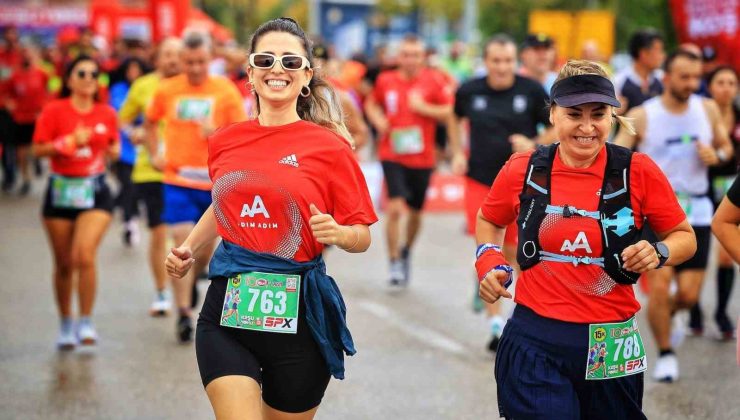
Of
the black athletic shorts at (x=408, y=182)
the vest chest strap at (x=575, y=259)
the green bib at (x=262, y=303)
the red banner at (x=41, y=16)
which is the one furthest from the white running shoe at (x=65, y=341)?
the red banner at (x=41, y=16)

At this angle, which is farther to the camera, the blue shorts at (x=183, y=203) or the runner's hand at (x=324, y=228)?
the blue shorts at (x=183, y=203)

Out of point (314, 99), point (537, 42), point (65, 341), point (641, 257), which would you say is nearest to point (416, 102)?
point (537, 42)

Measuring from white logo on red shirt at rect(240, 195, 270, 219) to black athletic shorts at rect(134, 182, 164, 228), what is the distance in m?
5.70

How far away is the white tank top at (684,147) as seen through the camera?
26.8ft

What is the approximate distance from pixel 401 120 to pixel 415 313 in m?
2.51

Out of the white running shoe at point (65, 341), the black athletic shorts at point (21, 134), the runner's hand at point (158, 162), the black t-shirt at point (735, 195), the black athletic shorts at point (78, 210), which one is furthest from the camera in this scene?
the black athletic shorts at point (21, 134)

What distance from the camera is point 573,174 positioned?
4496 millimetres

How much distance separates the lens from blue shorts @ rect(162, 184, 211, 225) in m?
9.08

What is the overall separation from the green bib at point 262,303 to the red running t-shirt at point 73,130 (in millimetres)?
4465

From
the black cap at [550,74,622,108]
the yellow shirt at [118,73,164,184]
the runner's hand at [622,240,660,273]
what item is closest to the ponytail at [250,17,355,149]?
the black cap at [550,74,622,108]

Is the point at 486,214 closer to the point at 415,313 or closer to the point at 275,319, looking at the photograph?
the point at 275,319

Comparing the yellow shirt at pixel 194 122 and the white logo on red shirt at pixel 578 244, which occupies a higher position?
the white logo on red shirt at pixel 578 244

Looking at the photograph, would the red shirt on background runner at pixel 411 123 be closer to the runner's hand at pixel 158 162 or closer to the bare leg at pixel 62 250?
the runner's hand at pixel 158 162

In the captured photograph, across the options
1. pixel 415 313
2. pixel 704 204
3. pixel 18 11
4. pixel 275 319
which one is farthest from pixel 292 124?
pixel 18 11
